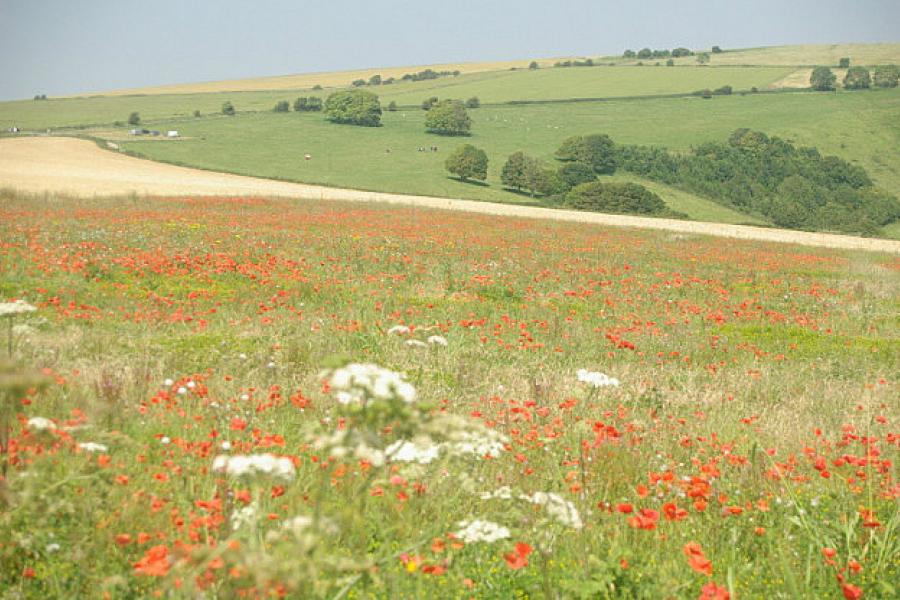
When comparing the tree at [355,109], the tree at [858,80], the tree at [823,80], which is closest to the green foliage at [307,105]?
the tree at [355,109]

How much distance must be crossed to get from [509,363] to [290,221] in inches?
756

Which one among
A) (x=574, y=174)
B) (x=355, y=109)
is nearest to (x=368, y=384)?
(x=574, y=174)

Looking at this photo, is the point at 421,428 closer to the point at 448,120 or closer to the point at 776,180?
the point at 776,180

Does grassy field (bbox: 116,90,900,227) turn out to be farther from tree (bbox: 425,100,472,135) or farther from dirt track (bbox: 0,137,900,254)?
dirt track (bbox: 0,137,900,254)

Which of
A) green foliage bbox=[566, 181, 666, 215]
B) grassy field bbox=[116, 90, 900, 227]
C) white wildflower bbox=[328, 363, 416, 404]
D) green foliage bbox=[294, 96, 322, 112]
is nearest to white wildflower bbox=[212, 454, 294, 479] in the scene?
white wildflower bbox=[328, 363, 416, 404]

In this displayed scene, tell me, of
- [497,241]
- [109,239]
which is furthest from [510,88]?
[109,239]

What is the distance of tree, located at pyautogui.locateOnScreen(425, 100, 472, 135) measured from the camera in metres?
102

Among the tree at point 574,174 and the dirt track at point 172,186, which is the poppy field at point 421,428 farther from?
the tree at point 574,174

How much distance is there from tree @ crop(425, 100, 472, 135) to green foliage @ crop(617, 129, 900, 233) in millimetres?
23196

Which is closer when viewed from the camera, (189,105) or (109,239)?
(109,239)

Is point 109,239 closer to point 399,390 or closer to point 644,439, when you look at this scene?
point 644,439

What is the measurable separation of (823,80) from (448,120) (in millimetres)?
69155

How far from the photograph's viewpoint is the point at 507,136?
103 m

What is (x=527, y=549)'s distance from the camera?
3.25 m
